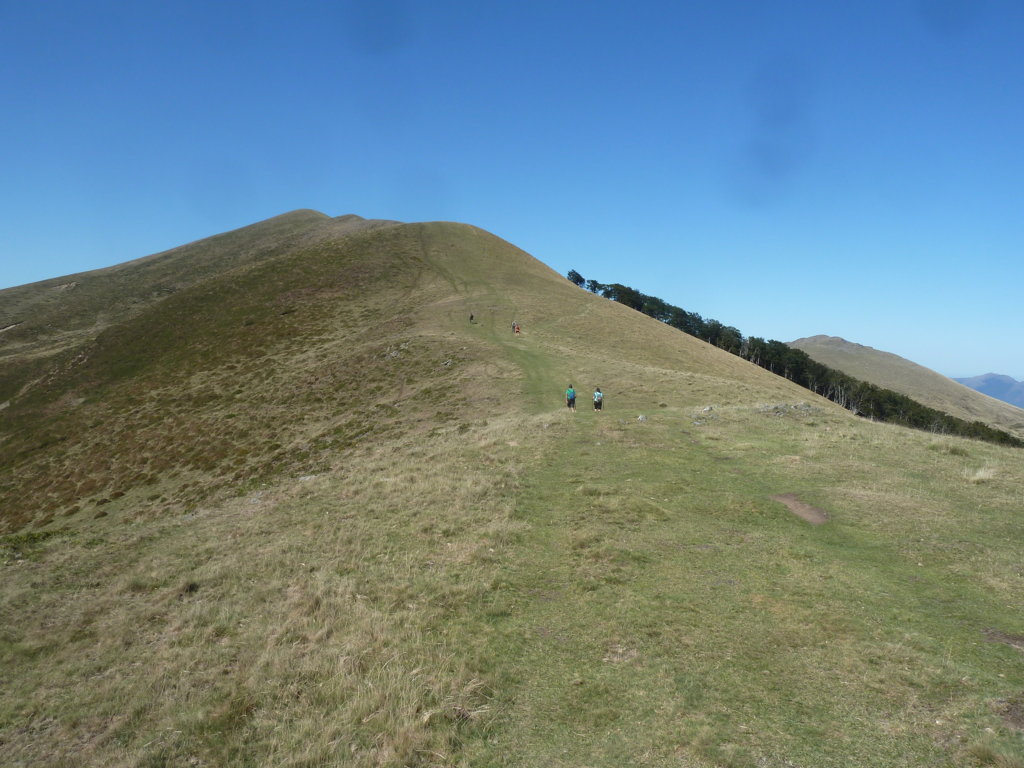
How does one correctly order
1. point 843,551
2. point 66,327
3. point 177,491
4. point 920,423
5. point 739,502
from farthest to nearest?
point 920,423 → point 66,327 → point 177,491 → point 739,502 → point 843,551

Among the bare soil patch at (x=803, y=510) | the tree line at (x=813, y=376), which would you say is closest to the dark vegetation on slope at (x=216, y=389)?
the bare soil patch at (x=803, y=510)

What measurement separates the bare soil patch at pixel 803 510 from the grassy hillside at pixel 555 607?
0.13 meters

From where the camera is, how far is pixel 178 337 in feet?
212

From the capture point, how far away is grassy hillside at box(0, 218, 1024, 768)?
7215 millimetres

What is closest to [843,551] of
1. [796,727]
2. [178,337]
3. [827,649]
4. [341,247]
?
[827,649]

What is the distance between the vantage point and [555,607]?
1071cm

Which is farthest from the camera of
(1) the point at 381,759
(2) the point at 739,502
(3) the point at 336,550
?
(2) the point at 739,502

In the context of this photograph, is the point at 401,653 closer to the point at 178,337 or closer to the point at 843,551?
the point at 843,551

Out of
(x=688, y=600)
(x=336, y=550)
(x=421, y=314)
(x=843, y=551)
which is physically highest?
(x=421, y=314)

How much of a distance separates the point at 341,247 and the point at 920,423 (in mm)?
120548

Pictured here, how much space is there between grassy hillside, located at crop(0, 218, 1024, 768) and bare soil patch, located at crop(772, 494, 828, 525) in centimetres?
13

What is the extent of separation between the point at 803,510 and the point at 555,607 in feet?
29.3

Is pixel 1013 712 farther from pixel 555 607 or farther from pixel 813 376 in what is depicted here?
pixel 813 376

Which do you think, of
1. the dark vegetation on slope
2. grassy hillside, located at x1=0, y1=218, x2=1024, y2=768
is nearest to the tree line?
the dark vegetation on slope
